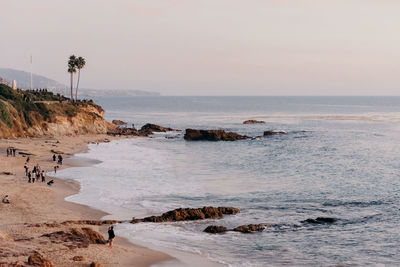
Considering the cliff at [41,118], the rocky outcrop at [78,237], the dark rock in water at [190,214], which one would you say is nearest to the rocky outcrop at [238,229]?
the dark rock in water at [190,214]

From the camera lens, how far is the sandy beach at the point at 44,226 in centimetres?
1902

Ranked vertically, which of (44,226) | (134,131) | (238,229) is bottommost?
(238,229)

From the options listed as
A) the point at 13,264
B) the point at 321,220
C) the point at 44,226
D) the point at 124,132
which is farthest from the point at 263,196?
the point at 124,132

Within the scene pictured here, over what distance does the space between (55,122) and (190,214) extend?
A: 179 ft

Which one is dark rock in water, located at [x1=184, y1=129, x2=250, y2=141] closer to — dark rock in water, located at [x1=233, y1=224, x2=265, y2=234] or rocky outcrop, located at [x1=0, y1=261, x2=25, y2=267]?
dark rock in water, located at [x1=233, y1=224, x2=265, y2=234]

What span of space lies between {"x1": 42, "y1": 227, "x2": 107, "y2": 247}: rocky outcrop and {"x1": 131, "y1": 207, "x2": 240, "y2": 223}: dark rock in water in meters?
5.08

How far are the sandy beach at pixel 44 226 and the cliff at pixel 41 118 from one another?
21.0m

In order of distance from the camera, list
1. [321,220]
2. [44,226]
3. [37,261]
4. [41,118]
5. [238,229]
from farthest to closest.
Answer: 1. [41,118]
2. [321,220]
3. [238,229]
4. [44,226]
5. [37,261]

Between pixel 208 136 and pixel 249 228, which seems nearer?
pixel 249 228

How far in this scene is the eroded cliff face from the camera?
221 ft

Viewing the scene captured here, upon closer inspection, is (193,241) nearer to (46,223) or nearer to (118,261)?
(118,261)

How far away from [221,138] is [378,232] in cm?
5849

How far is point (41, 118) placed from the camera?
2945 inches

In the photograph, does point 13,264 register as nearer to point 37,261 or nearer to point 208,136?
point 37,261
